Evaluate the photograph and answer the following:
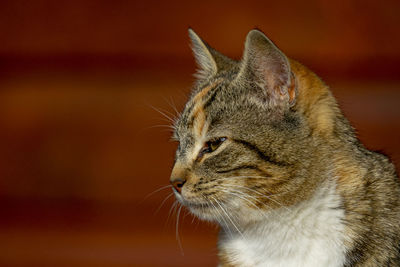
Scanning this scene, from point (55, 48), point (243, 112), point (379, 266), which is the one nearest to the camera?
point (379, 266)

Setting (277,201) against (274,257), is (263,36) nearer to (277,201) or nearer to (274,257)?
(277,201)

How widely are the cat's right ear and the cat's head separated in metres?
0.23

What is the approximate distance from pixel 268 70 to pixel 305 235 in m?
0.46

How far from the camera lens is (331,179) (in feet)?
5.06

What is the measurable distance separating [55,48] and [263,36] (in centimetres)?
145

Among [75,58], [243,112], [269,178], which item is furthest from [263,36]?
[75,58]

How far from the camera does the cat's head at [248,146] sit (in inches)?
59.7

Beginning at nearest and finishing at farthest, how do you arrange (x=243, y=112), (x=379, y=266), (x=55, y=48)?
(x=379, y=266) → (x=243, y=112) → (x=55, y=48)

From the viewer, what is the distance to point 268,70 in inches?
62.0

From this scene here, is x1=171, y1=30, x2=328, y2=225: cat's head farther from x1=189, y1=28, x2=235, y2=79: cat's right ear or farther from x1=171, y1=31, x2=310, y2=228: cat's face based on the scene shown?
x1=189, y1=28, x2=235, y2=79: cat's right ear

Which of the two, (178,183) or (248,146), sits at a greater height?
(248,146)

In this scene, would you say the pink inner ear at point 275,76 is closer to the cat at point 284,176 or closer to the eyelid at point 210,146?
the cat at point 284,176

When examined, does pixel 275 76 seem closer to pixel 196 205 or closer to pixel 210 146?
pixel 210 146

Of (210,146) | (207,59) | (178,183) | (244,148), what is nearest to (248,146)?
(244,148)
